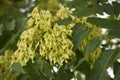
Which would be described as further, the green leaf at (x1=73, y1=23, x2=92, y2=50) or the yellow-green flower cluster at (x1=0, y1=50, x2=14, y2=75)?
the yellow-green flower cluster at (x1=0, y1=50, x2=14, y2=75)

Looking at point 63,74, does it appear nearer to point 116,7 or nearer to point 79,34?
point 79,34

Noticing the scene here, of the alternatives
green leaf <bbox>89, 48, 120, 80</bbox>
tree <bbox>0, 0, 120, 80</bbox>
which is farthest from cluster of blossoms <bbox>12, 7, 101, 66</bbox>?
green leaf <bbox>89, 48, 120, 80</bbox>

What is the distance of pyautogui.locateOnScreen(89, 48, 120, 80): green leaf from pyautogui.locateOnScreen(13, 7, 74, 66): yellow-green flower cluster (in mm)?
123

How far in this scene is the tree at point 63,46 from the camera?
4.66 feet

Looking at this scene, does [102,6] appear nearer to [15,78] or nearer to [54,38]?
[54,38]

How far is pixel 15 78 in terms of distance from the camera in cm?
162

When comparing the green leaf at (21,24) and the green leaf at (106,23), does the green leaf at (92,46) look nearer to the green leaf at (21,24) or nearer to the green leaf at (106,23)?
the green leaf at (106,23)

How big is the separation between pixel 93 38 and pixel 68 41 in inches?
4.1

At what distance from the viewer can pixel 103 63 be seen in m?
1.40

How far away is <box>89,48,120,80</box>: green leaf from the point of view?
4.52 ft

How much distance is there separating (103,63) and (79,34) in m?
0.19

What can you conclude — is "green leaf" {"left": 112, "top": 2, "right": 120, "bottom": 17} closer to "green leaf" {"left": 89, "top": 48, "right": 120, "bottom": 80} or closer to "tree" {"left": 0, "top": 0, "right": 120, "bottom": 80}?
"tree" {"left": 0, "top": 0, "right": 120, "bottom": 80}

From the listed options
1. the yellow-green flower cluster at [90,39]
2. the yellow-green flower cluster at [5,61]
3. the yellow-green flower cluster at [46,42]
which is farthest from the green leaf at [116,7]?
the yellow-green flower cluster at [5,61]

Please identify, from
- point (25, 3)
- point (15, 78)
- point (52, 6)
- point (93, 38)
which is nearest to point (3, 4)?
point (25, 3)
